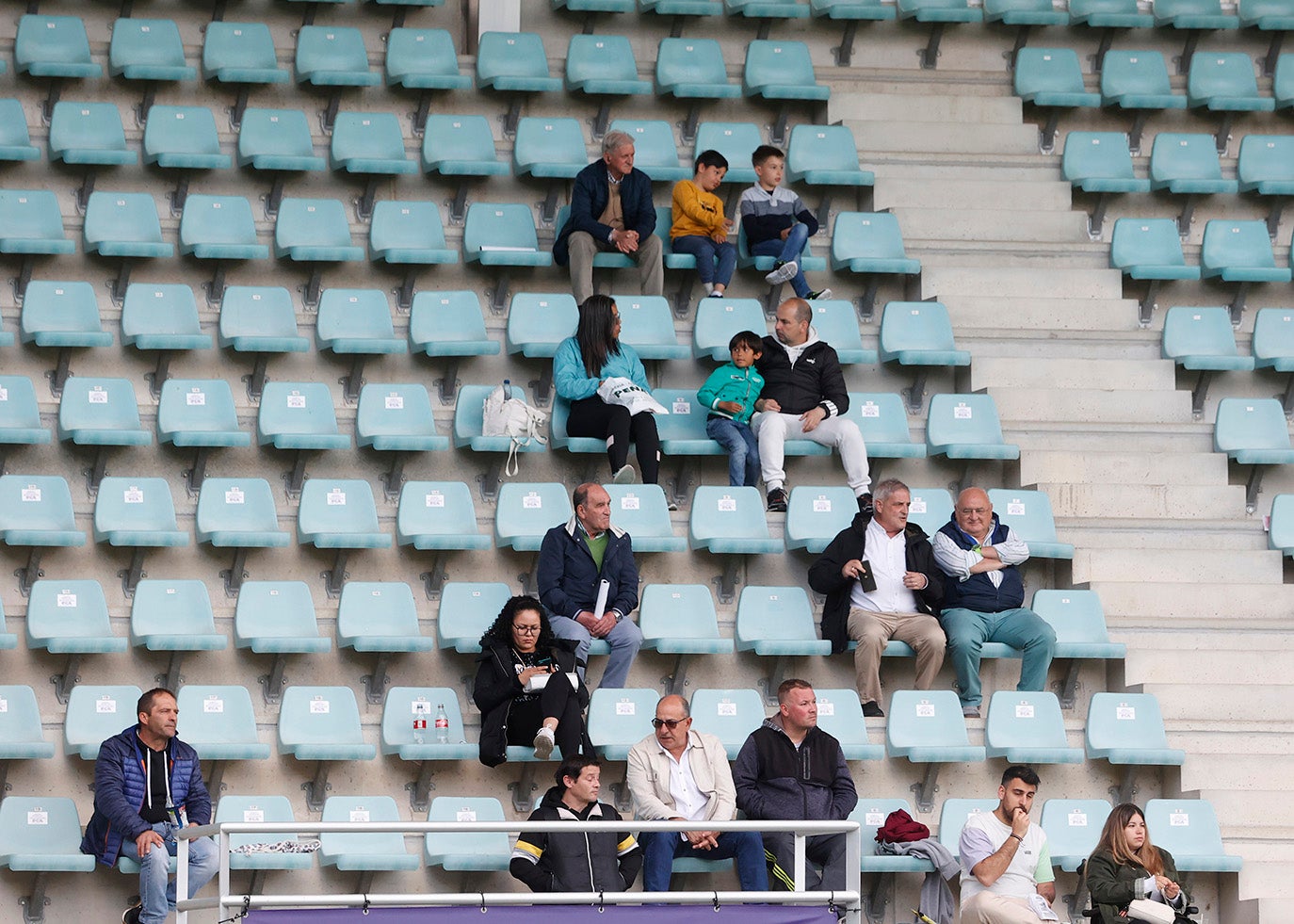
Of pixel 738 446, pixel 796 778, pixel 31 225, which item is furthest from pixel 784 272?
pixel 31 225

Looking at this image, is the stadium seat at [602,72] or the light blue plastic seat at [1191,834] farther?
the stadium seat at [602,72]

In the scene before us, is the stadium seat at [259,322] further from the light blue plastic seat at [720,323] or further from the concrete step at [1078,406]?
the concrete step at [1078,406]

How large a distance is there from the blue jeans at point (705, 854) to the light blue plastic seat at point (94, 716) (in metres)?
1.97

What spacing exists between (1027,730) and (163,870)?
330 centimetres

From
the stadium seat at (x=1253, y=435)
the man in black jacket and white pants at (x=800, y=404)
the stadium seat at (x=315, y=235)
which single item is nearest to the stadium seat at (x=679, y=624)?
the man in black jacket and white pants at (x=800, y=404)

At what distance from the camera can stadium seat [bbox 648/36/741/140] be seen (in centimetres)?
1059

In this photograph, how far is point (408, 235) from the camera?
9.68 m

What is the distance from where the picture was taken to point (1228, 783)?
8180 mm

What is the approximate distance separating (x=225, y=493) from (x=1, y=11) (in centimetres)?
346

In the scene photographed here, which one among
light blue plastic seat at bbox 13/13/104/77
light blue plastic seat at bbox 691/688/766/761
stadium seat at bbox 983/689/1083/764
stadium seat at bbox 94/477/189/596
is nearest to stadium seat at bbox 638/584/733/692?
light blue plastic seat at bbox 691/688/766/761

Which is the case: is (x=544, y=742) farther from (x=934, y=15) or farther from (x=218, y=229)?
(x=934, y=15)

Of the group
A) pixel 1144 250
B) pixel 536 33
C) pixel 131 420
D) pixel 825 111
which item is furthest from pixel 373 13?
pixel 1144 250

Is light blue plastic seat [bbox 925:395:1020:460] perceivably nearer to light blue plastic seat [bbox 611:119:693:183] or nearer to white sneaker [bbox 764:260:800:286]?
white sneaker [bbox 764:260:800:286]

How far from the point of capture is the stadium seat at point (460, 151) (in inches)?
393
